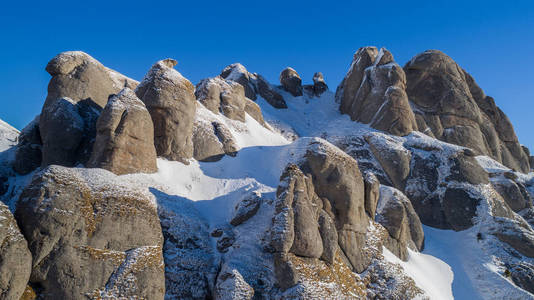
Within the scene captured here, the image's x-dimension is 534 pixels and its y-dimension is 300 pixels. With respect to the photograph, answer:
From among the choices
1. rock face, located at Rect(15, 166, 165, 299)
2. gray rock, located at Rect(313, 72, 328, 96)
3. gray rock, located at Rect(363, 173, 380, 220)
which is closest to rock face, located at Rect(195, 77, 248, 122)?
gray rock, located at Rect(363, 173, 380, 220)

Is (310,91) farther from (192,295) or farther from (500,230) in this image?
(192,295)

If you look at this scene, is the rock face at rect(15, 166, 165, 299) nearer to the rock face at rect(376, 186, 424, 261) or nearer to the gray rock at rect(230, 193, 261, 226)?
the gray rock at rect(230, 193, 261, 226)

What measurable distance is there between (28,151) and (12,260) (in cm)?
1678

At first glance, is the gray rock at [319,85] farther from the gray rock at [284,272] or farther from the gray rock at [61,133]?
the gray rock at [284,272]

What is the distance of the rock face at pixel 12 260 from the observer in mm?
14418

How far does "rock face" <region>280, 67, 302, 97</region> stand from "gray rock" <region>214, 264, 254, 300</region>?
205 feet

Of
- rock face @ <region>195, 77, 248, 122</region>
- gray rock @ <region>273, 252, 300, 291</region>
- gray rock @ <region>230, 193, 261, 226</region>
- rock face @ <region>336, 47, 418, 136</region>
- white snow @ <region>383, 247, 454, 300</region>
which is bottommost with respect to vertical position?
gray rock @ <region>273, 252, 300, 291</region>

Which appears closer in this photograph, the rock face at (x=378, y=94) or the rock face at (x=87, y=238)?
the rock face at (x=87, y=238)

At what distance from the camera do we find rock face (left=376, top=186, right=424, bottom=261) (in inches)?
1153

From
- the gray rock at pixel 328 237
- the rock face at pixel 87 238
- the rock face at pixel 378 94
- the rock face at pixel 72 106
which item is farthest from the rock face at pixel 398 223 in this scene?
the rock face at pixel 72 106

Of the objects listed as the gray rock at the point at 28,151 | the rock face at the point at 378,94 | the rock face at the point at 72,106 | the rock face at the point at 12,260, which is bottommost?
the rock face at the point at 12,260

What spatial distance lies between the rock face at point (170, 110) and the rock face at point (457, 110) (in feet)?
117

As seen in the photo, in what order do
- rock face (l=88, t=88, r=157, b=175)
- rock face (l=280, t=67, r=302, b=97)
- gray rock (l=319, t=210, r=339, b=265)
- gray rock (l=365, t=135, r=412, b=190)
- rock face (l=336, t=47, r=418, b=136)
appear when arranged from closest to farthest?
gray rock (l=319, t=210, r=339, b=265) < rock face (l=88, t=88, r=157, b=175) < gray rock (l=365, t=135, r=412, b=190) < rock face (l=336, t=47, r=418, b=136) < rock face (l=280, t=67, r=302, b=97)

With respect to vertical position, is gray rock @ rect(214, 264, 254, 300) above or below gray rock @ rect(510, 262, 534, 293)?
below
